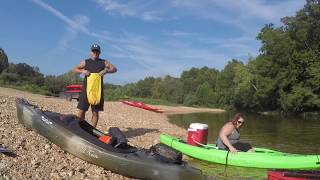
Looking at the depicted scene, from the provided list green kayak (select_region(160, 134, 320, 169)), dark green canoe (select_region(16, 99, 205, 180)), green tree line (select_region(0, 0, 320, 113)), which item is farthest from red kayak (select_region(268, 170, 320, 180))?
green tree line (select_region(0, 0, 320, 113))

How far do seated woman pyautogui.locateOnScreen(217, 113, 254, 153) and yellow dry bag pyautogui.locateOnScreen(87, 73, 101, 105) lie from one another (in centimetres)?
296

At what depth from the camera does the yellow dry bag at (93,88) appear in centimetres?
978

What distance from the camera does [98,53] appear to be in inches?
391

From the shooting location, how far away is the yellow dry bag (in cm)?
978

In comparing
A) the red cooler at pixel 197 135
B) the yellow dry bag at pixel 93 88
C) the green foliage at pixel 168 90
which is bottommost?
the red cooler at pixel 197 135

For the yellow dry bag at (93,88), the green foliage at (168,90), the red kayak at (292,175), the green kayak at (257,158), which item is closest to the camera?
the red kayak at (292,175)

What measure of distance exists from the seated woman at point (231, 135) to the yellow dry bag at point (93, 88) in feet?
9.72

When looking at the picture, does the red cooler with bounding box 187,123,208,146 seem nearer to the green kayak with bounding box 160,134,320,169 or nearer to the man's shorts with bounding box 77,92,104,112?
the green kayak with bounding box 160,134,320,169

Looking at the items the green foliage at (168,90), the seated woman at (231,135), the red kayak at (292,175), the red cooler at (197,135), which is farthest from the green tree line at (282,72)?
the green foliage at (168,90)

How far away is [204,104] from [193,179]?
263ft

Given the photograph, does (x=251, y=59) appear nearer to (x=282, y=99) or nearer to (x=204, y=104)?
(x=282, y=99)

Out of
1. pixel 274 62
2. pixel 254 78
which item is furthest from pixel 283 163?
pixel 254 78

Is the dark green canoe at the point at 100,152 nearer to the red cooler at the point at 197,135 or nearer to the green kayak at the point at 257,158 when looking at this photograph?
the green kayak at the point at 257,158

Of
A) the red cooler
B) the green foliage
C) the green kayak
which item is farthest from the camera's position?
the green foliage
